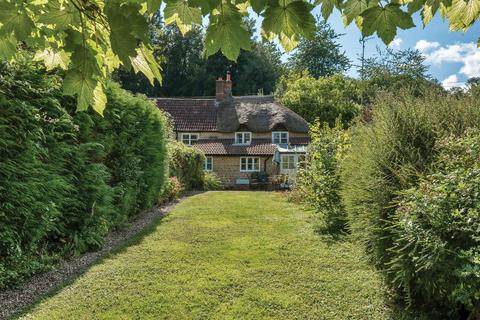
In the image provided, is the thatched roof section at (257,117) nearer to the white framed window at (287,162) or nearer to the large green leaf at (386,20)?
the white framed window at (287,162)

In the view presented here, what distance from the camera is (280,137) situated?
27.5m

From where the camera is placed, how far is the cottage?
26.0 m

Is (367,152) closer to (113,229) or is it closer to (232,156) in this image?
(113,229)

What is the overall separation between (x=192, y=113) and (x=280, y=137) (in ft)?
25.1

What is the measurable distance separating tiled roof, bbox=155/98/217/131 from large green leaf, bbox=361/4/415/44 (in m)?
26.7

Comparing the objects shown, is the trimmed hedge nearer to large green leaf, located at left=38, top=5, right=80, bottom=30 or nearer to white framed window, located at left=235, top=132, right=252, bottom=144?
large green leaf, located at left=38, top=5, right=80, bottom=30

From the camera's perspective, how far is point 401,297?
13.9ft

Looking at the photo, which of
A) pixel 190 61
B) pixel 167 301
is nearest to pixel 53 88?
pixel 167 301

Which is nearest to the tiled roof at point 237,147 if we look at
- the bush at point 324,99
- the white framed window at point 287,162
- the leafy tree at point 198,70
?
the white framed window at point 287,162

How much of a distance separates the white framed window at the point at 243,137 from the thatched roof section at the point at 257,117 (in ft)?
1.41

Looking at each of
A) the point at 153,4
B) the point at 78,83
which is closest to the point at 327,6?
the point at 153,4

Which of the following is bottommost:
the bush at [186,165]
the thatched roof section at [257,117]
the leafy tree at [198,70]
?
the bush at [186,165]

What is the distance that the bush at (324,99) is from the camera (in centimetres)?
3359

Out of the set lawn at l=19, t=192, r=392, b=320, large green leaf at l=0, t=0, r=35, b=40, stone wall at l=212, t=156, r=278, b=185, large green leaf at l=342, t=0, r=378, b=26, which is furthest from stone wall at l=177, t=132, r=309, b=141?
large green leaf at l=0, t=0, r=35, b=40
